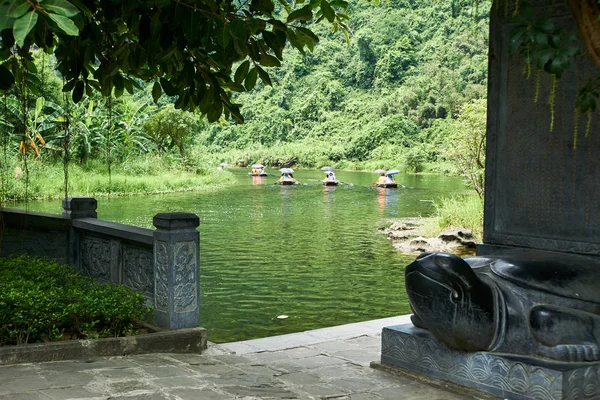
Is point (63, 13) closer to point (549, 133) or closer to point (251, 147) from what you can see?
point (549, 133)

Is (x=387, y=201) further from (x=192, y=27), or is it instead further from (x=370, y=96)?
(x=370, y=96)

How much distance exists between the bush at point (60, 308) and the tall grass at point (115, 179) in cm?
1580

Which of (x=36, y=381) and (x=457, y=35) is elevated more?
(x=457, y=35)

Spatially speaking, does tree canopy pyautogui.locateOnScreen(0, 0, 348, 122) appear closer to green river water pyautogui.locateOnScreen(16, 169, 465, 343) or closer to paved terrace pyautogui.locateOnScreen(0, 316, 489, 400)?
paved terrace pyautogui.locateOnScreen(0, 316, 489, 400)

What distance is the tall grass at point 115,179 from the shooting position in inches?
874

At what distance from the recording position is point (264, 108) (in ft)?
199

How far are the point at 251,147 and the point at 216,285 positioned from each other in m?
46.7

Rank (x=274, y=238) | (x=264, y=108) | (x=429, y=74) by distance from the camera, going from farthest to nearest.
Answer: (x=264, y=108)
(x=429, y=74)
(x=274, y=238)

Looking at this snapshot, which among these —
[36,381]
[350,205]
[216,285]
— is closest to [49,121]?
[350,205]

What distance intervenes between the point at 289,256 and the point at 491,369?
8.59 metres

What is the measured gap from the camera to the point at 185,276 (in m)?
5.14

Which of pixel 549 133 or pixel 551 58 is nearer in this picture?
pixel 551 58

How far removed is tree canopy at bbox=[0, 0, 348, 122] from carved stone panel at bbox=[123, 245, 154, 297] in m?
1.19

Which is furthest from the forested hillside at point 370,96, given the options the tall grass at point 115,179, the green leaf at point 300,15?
the green leaf at point 300,15
